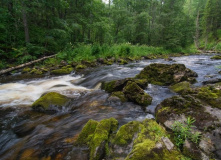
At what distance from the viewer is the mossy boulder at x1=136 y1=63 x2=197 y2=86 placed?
6.18 metres

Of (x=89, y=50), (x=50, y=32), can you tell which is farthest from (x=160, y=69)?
(x=50, y=32)

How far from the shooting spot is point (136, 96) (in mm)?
4586

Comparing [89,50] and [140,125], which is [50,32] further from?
[140,125]

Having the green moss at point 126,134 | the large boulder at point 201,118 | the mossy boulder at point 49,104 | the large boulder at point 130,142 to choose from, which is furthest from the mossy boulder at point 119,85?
the green moss at point 126,134

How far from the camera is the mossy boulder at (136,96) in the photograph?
4461 mm

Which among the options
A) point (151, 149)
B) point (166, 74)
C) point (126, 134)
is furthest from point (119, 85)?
point (151, 149)

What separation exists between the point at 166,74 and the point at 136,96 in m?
2.73

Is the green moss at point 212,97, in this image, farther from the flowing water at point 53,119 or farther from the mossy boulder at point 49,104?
the mossy boulder at point 49,104

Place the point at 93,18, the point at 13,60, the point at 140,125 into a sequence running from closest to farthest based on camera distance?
1. the point at 140,125
2. the point at 13,60
3. the point at 93,18

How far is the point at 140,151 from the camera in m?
1.92

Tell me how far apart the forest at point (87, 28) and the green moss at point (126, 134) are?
38.8ft

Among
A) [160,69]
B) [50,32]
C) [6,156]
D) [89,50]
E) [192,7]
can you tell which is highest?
[192,7]

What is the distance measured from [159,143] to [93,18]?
20.4 meters

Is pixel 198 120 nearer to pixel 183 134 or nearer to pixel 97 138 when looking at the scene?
pixel 183 134
